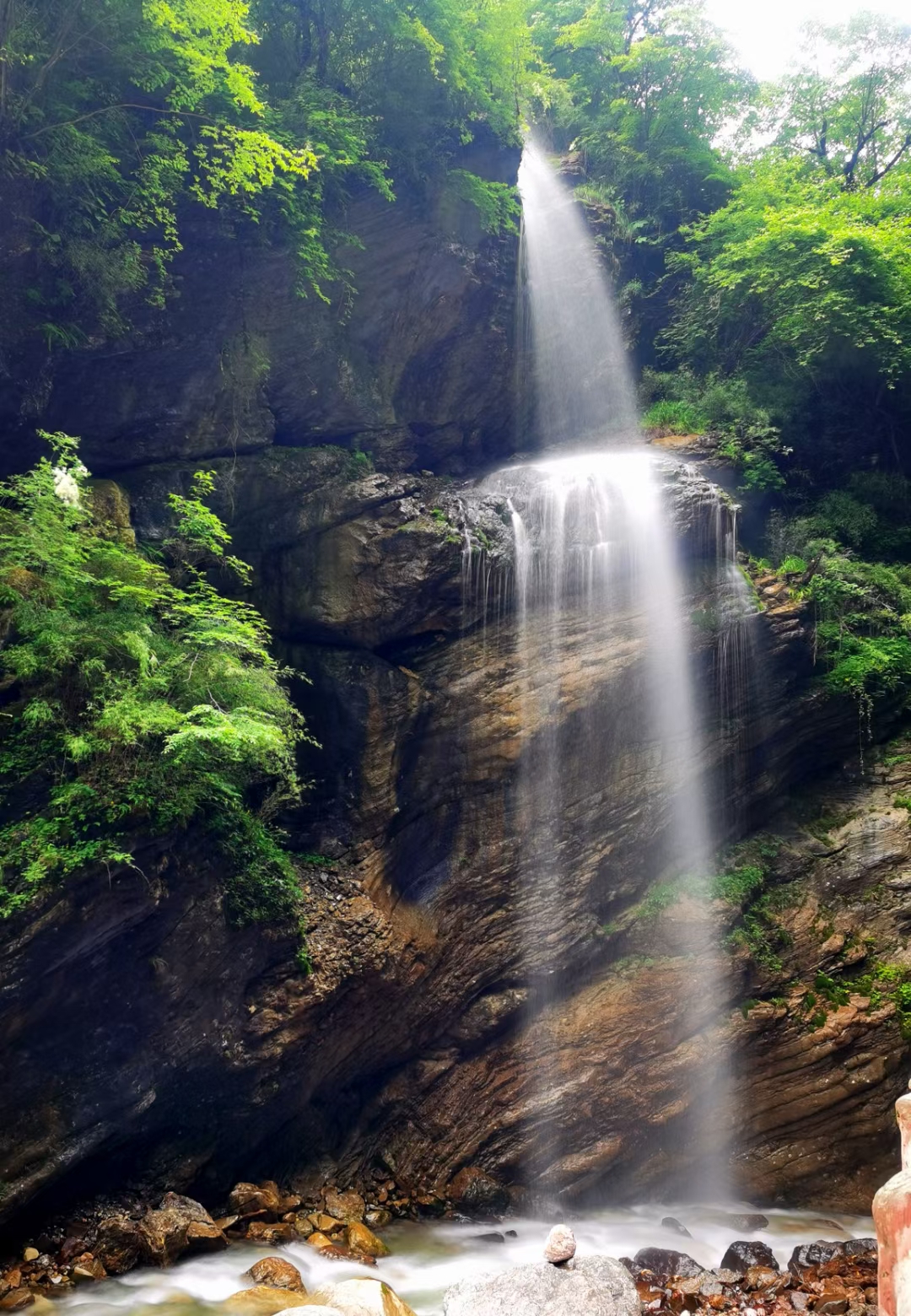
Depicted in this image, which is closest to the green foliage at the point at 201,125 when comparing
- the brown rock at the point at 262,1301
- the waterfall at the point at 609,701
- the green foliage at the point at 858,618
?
the waterfall at the point at 609,701

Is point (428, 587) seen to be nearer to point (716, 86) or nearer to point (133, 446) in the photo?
point (133, 446)

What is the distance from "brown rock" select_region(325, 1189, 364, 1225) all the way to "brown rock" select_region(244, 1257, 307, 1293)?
151 centimetres

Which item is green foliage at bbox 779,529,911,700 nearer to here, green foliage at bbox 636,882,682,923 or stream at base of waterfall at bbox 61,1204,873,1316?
green foliage at bbox 636,882,682,923

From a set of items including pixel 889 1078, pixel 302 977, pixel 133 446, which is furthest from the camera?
pixel 133 446

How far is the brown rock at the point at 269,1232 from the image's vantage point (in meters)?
8.09

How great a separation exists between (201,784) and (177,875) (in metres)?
1.00

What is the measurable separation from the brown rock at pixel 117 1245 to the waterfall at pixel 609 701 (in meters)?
5.05

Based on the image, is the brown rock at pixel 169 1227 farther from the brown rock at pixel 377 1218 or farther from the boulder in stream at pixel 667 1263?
the boulder in stream at pixel 667 1263

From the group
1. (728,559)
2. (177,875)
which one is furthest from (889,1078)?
(177,875)

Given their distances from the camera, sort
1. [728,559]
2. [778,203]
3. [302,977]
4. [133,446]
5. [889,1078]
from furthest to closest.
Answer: [778,203] < [728,559] < [133,446] < [889,1078] < [302,977]

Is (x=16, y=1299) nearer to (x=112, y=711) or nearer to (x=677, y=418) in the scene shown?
(x=112, y=711)

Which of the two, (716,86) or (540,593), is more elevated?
(716,86)

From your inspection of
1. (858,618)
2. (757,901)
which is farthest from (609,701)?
(858,618)

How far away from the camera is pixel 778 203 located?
60.2ft
